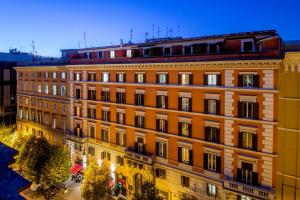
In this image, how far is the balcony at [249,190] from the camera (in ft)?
99.3

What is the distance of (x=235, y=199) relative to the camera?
1298 inches

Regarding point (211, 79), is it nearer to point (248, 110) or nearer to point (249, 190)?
point (248, 110)

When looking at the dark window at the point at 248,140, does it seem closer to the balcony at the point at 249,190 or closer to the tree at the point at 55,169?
the balcony at the point at 249,190

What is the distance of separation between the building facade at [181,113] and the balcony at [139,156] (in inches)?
6.7

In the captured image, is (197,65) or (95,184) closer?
(197,65)

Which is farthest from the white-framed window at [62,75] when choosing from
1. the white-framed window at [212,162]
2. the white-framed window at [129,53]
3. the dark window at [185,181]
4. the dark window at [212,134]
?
the white-framed window at [212,162]

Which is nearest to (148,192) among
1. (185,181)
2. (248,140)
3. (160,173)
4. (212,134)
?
(160,173)

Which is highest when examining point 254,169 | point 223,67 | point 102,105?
point 223,67

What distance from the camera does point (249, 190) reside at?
31.3 metres

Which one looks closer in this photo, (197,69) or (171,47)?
(197,69)

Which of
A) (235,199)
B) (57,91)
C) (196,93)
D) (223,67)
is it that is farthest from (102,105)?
(235,199)

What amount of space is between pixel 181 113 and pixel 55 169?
21727mm

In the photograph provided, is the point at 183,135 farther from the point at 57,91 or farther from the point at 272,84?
the point at 57,91

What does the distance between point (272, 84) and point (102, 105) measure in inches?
1160
